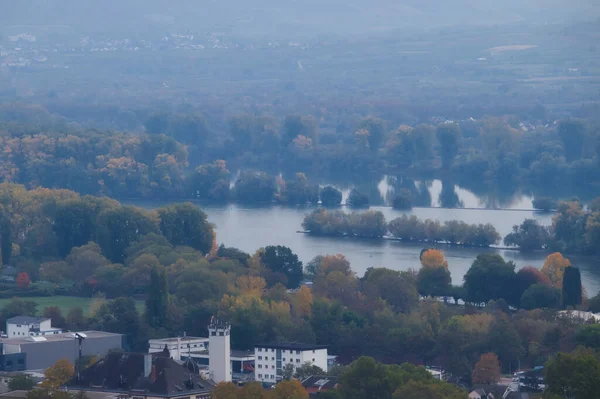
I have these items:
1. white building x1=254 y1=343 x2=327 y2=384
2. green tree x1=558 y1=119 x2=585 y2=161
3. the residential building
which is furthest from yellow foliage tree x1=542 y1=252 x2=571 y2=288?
green tree x1=558 y1=119 x2=585 y2=161

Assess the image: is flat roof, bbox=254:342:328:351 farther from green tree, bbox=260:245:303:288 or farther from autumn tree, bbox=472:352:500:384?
green tree, bbox=260:245:303:288

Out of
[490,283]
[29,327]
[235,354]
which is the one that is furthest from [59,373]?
[490,283]

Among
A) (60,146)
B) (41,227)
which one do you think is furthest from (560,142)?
(41,227)

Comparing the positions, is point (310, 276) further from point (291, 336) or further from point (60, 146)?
point (60, 146)

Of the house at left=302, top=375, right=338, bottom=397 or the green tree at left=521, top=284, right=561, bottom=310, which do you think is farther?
the green tree at left=521, top=284, right=561, bottom=310

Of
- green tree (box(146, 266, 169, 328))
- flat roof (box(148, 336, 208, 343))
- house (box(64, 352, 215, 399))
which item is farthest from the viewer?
green tree (box(146, 266, 169, 328))

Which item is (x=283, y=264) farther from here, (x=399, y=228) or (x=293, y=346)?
(x=399, y=228)
